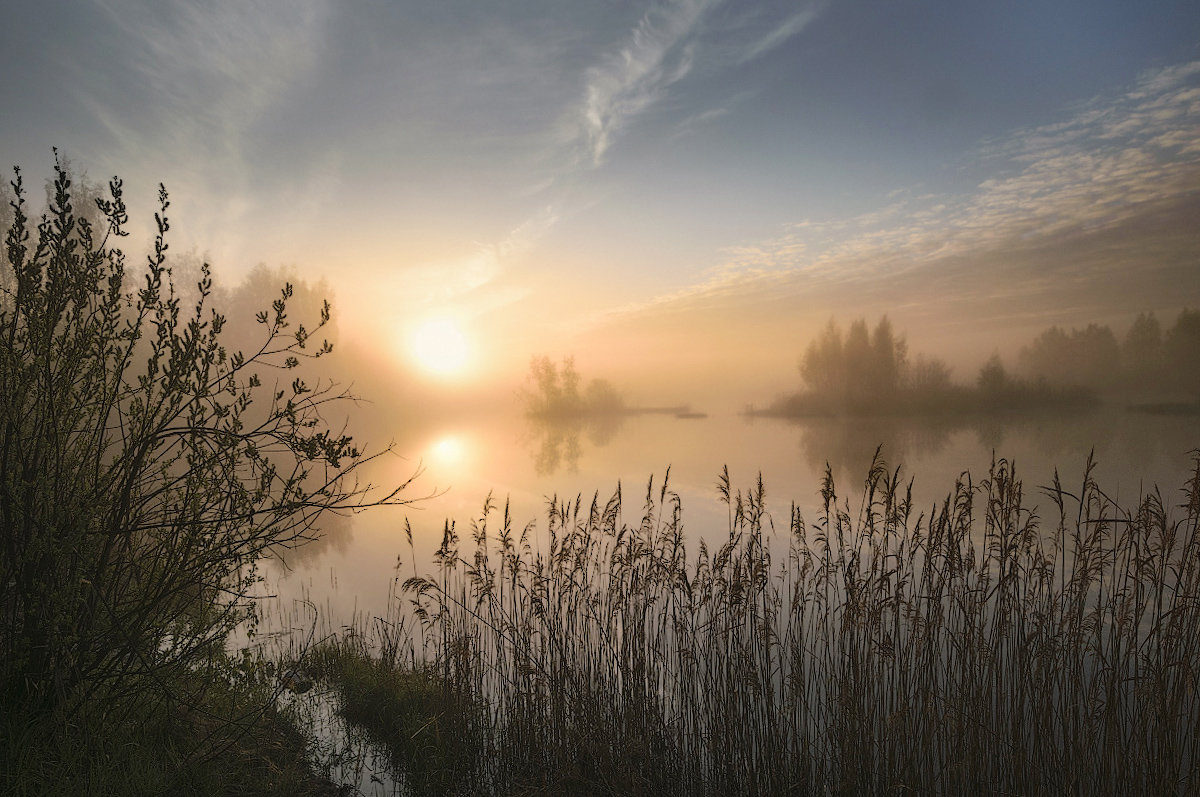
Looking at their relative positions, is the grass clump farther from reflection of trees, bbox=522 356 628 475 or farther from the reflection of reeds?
reflection of trees, bbox=522 356 628 475

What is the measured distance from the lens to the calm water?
472 inches

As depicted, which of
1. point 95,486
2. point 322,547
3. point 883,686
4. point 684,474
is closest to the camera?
point 95,486

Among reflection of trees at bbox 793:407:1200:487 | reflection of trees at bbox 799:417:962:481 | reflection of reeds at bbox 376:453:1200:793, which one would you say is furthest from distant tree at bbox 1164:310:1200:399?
reflection of reeds at bbox 376:453:1200:793

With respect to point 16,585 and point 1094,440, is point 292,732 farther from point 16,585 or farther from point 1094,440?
point 1094,440

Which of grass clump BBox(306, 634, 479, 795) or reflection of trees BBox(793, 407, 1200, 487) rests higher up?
grass clump BBox(306, 634, 479, 795)

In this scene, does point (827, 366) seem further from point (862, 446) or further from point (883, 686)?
point (883, 686)

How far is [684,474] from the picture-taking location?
79.1 ft

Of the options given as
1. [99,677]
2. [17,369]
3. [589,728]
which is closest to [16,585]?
[99,677]

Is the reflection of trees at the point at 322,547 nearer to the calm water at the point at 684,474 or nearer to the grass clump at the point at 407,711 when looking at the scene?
the calm water at the point at 684,474

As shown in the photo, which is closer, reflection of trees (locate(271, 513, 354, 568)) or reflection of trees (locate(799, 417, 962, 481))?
reflection of trees (locate(271, 513, 354, 568))

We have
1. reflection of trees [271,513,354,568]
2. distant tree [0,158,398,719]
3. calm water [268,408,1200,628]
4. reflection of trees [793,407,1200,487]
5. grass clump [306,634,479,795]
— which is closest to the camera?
distant tree [0,158,398,719]

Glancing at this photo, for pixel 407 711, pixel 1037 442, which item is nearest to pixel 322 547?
pixel 407 711

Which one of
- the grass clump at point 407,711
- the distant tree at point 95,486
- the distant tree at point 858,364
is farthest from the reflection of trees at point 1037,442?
the distant tree at point 95,486

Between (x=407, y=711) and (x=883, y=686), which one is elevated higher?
(x=883, y=686)
